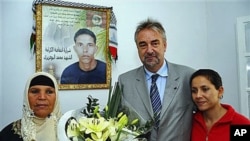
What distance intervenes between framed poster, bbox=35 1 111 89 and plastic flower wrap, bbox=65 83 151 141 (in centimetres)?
123

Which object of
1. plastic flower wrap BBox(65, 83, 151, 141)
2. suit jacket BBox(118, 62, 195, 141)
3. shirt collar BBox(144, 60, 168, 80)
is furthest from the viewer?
shirt collar BBox(144, 60, 168, 80)

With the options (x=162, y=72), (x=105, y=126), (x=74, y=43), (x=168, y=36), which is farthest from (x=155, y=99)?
(x=168, y=36)

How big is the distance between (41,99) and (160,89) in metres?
0.67

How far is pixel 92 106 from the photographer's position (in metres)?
1.01

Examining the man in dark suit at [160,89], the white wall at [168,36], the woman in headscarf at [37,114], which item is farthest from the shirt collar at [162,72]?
the white wall at [168,36]

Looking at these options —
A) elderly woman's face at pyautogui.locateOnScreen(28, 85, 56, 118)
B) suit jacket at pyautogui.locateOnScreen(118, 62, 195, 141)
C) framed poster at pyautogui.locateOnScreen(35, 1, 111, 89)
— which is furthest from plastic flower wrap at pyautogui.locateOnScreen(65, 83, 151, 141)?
framed poster at pyautogui.locateOnScreen(35, 1, 111, 89)

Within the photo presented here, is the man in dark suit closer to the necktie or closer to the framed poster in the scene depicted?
the necktie

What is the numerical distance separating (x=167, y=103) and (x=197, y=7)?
1.79 metres

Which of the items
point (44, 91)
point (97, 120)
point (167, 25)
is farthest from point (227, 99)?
point (97, 120)

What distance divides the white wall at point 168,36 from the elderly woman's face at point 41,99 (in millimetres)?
689

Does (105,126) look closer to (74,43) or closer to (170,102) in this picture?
(170,102)

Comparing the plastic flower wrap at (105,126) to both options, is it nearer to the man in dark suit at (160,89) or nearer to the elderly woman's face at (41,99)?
the man in dark suit at (160,89)

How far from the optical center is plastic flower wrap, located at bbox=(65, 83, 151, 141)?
91 cm

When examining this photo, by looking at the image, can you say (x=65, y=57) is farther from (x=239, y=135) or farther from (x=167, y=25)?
(x=239, y=135)
